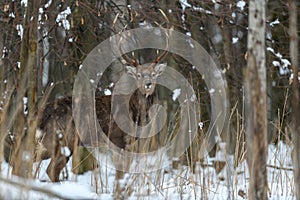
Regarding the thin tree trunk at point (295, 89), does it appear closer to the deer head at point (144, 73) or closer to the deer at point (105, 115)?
the deer at point (105, 115)

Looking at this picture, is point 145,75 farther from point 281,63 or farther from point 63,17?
Answer: point 281,63

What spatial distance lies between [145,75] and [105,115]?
32.7 inches

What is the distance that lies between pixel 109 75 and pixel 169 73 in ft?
Answer: 3.68

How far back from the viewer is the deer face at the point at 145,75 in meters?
7.51

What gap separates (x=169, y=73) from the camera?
8.74 meters

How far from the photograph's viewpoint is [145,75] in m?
7.56

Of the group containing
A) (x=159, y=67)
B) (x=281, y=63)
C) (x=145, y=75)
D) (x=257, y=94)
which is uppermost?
(x=281, y=63)

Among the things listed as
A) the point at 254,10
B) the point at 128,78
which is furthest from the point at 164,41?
the point at 254,10

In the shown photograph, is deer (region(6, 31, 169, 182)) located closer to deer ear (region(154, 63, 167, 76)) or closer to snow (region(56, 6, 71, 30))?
deer ear (region(154, 63, 167, 76))

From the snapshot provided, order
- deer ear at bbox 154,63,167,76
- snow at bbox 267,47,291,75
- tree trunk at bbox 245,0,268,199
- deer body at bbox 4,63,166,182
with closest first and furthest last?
tree trunk at bbox 245,0,268,199 → deer body at bbox 4,63,166,182 → deer ear at bbox 154,63,167,76 → snow at bbox 267,47,291,75

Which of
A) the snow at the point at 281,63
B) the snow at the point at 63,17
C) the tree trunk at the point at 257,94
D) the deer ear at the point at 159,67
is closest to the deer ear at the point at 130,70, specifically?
the deer ear at the point at 159,67

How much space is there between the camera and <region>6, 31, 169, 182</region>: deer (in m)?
6.47

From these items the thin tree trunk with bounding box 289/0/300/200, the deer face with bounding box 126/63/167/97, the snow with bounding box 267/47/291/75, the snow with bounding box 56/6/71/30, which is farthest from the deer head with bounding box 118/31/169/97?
the thin tree trunk with bounding box 289/0/300/200

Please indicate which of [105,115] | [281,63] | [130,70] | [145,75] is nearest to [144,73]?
[145,75]
